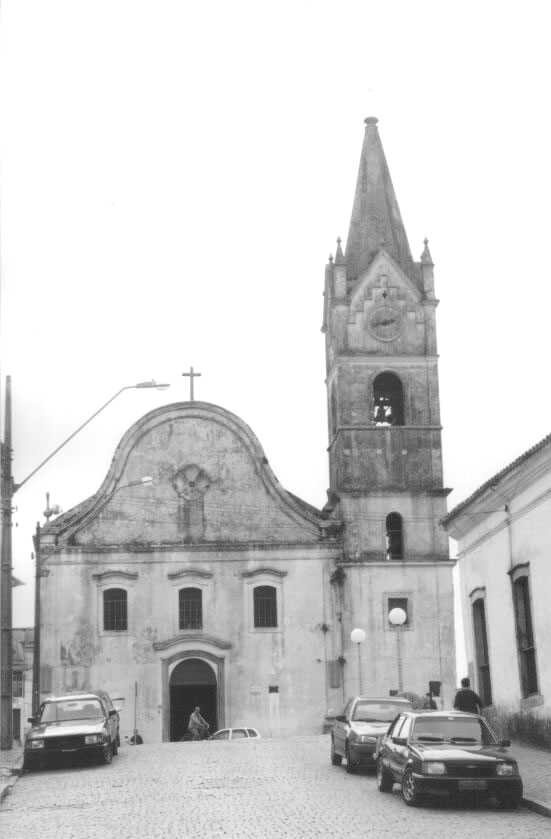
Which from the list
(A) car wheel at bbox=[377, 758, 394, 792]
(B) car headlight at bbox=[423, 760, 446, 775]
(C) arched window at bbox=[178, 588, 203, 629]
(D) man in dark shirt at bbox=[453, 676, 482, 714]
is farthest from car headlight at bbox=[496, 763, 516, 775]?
(C) arched window at bbox=[178, 588, 203, 629]

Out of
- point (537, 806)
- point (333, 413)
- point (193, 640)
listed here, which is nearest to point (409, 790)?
point (537, 806)

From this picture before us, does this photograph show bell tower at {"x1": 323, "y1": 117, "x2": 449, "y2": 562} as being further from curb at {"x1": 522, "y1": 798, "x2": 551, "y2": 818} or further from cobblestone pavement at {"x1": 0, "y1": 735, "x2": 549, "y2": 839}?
curb at {"x1": 522, "y1": 798, "x2": 551, "y2": 818}

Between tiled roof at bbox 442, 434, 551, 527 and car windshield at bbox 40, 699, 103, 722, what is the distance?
8488 millimetres

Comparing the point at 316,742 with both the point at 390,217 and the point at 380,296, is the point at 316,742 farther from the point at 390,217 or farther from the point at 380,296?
the point at 390,217

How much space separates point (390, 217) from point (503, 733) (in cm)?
2780

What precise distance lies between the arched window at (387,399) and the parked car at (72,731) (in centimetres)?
2290

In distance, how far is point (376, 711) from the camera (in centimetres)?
2352

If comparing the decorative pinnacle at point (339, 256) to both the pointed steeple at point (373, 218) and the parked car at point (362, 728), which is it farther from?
the parked car at point (362, 728)

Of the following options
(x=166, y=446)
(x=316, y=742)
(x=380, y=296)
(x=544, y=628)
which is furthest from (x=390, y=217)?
(x=544, y=628)

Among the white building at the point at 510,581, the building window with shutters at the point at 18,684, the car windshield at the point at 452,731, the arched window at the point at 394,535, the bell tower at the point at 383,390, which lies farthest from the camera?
the building window with shutters at the point at 18,684

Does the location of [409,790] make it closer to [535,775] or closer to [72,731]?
[535,775]

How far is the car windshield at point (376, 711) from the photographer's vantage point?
23.3 metres

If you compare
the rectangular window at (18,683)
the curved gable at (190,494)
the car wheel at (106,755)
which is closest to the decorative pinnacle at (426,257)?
the curved gable at (190,494)

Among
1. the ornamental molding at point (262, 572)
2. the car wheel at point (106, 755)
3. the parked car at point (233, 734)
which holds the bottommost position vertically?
the car wheel at point (106, 755)
